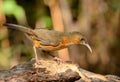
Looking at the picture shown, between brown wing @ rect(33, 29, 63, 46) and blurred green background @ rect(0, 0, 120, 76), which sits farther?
blurred green background @ rect(0, 0, 120, 76)

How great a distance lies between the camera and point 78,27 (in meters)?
9.14

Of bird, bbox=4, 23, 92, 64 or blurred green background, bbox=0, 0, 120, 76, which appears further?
blurred green background, bbox=0, 0, 120, 76

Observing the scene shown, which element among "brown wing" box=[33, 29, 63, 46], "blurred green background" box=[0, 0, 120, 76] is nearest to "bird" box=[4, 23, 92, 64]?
"brown wing" box=[33, 29, 63, 46]

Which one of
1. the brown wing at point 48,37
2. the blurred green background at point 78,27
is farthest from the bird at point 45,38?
the blurred green background at point 78,27

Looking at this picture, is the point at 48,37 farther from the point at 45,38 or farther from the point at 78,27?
the point at 78,27

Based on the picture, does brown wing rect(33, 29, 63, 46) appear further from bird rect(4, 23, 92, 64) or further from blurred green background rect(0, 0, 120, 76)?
blurred green background rect(0, 0, 120, 76)

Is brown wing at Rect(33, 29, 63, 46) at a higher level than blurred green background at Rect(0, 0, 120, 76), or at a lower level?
lower

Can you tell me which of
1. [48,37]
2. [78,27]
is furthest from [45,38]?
[78,27]

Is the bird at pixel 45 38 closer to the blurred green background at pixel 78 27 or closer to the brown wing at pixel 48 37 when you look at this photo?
the brown wing at pixel 48 37

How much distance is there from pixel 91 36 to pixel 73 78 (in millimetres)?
4340

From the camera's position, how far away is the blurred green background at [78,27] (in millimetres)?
8617

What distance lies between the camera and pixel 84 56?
9.14 meters

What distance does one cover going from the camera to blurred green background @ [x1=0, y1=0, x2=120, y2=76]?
862 cm

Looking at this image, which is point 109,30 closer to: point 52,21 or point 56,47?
point 52,21
